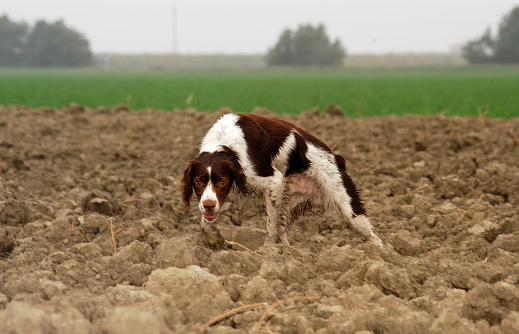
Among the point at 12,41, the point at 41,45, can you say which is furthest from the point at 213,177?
the point at 12,41

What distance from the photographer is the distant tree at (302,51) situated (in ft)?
301

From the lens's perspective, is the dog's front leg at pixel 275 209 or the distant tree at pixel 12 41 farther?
the distant tree at pixel 12 41

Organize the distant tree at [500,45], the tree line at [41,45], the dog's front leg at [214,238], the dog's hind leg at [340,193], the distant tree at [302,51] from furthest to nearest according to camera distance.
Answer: the tree line at [41,45] < the distant tree at [302,51] < the distant tree at [500,45] < the dog's hind leg at [340,193] < the dog's front leg at [214,238]

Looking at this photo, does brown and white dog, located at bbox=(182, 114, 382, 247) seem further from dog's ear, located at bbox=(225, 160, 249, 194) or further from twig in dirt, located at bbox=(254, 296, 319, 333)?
twig in dirt, located at bbox=(254, 296, 319, 333)

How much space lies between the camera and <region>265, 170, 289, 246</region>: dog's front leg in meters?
4.43

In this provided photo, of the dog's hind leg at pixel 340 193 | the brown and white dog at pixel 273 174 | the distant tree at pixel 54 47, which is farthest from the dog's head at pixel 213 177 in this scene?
the distant tree at pixel 54 47

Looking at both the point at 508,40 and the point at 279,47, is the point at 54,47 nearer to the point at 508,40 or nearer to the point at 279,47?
the point at 279,47

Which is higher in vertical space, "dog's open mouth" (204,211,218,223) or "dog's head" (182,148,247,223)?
"dog's head" (182,148,247,223)

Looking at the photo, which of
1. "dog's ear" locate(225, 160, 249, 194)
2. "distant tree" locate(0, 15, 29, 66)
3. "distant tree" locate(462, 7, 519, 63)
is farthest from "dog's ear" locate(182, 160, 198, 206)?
"distant tree" locate(0, 15, 29, 66)

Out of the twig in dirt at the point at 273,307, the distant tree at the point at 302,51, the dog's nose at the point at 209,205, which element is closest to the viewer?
the twig in dirt at the point at 273,307

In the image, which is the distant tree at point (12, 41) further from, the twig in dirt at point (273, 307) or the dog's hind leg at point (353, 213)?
the twig in dirt at point (273, 307)

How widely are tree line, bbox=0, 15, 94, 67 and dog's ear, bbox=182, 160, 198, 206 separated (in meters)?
103

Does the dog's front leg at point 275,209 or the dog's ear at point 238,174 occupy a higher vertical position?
the dog's ear at point 238,174

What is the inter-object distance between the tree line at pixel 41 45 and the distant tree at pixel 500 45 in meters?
68.8
